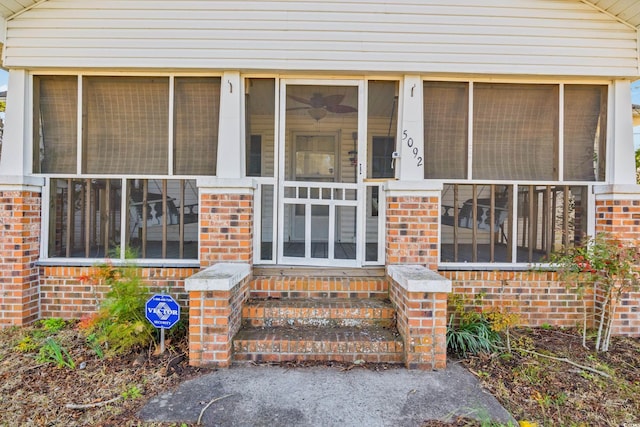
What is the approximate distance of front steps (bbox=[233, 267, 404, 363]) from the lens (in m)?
2.97

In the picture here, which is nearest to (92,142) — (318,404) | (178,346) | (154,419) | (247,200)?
(247,200)

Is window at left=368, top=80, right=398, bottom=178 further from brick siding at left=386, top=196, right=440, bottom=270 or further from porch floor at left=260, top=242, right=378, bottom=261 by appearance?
porch floor at left=260, top=242, right=378, bottom=261

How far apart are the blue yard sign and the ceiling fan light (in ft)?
8.00

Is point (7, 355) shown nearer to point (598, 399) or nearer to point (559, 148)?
point (598, 399)

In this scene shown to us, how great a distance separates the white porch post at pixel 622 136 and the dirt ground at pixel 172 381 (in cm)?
174

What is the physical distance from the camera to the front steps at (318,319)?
2.97 metres

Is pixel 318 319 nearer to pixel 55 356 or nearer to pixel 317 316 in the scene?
pixel 317 316

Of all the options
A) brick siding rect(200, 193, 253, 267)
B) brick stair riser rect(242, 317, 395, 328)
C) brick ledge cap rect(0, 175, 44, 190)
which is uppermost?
brick ledge cap rect(0, 175, 44, 190)

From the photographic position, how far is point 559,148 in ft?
12.8

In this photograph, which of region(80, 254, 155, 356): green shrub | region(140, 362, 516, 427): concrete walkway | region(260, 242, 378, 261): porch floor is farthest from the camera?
region(260, 242, 378, 261): porch floor

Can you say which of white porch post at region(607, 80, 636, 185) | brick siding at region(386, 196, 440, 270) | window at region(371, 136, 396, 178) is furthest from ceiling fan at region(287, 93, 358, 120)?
white porch post at region(607, 80, 636, 185)

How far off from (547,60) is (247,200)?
345 centimetres

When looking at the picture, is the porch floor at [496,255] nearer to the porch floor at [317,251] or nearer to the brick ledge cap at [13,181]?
the porch floor at [317,251]

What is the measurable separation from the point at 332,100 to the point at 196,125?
153 centimetres
